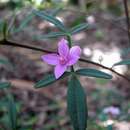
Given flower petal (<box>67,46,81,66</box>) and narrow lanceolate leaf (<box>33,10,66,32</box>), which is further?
narrow lanceolate leaf (<box>33,10,66,32</box>)

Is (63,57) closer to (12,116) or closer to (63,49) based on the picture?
(63,49)

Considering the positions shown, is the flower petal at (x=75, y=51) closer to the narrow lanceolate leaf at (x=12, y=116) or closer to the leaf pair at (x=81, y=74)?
the leaf pair at (x=81, y=74)

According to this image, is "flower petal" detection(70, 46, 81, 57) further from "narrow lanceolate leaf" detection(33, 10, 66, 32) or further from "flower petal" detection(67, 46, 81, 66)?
"narrow lanceolate leaf" detection(33, 10, 66, 32)

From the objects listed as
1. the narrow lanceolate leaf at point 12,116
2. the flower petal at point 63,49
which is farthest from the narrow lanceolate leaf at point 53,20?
the narrow lanceolate leaf at point 12,116

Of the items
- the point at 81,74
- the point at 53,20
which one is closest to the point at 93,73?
the point at 81,74

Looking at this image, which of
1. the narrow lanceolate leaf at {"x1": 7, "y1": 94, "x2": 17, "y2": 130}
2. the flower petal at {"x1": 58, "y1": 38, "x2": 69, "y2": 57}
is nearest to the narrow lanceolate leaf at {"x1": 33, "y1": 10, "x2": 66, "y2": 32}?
the flower petal at {"x1": 58, "y1": 38, "x2": 69, "y2": 57}

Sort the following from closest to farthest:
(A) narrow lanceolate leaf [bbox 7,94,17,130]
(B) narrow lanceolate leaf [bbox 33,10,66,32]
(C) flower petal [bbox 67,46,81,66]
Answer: (C) flower petal [bbox 67,46,81,66] < (B) narrow lanceolate leaf [bbox 33,10,66,32] < (A) narrow lanceolate leaf [bbox 7,94,17,130]
